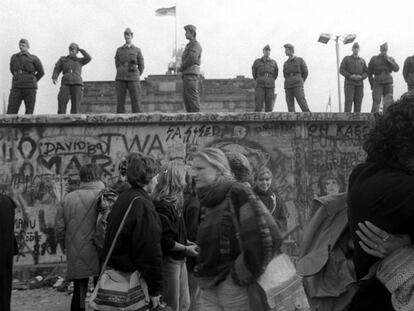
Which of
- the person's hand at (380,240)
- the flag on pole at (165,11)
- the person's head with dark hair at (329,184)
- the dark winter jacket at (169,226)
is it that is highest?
the flag on pole at (165,11)

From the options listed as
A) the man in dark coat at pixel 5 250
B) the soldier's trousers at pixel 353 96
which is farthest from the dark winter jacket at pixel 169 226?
the soldier's trousers at pixel 353 96

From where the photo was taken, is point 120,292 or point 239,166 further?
point 239,166

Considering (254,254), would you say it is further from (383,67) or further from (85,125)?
(383,67)

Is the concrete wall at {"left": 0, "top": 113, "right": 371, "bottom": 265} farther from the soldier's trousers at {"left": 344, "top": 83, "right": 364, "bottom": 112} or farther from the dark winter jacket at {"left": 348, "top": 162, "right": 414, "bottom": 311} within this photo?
the dark winter jacket at {"left": 348, "top": 162, "right": 414, "bottom": 311}

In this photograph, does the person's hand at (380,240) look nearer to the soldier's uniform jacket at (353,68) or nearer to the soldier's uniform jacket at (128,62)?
the soldier's uniform jacket at (128,62)

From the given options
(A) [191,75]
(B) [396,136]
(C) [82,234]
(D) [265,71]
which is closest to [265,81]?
(D) [265,71]

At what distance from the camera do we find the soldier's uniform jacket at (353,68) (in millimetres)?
13586

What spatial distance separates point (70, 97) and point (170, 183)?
7.88 meters

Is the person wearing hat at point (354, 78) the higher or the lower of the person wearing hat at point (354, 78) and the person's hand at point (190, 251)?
the higher

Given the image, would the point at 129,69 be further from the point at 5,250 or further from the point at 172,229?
the point at 5,250

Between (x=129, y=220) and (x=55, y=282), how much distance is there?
6.50 m

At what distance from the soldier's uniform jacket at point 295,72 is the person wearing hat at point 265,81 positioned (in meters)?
0.29

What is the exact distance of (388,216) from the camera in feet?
7.36

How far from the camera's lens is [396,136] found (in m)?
2.34
